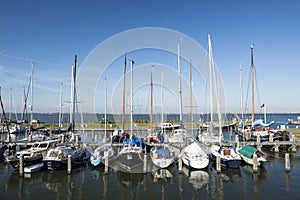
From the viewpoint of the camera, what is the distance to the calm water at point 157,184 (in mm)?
17953

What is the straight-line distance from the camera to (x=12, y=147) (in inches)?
1276

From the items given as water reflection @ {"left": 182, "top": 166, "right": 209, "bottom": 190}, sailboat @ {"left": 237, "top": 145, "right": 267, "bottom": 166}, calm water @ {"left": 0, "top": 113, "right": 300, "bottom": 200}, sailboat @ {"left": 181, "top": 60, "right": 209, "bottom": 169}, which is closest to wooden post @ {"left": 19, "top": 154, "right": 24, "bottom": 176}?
calm water @ {"left": 0, "top": 113, "right": 300, "bottom": 200}

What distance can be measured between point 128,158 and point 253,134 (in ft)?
92.7

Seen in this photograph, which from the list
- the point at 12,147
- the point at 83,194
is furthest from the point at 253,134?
the point at 12,147

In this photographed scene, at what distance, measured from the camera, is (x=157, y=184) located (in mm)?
20359

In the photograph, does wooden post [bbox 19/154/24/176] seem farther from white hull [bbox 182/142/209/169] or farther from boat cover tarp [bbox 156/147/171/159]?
white hull [bbox 182/142/209/169]

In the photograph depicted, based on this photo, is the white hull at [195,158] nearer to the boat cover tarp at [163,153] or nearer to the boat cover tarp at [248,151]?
the boat cover tarp at [163,153]

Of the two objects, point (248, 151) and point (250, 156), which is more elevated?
point (248, 151)

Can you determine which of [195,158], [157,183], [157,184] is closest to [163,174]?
[157,183]

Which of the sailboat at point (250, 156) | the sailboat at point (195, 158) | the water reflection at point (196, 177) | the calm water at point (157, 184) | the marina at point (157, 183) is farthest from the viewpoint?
the sailboat at point (250, 156)

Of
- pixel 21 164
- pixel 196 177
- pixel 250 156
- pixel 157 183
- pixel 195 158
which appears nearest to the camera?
pixel 157 183

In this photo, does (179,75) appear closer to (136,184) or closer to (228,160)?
(228,160)

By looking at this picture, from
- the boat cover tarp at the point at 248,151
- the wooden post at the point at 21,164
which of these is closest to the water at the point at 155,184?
the wooden post at the point at 21,164

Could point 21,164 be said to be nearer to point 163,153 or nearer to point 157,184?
point 157,184
